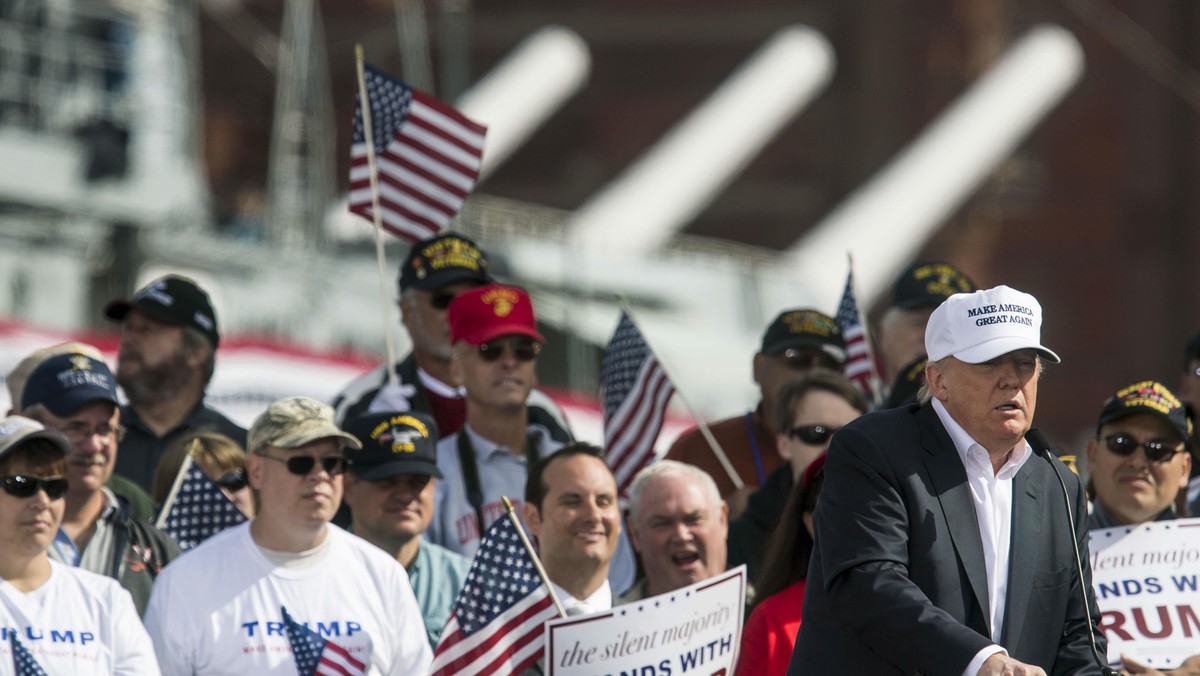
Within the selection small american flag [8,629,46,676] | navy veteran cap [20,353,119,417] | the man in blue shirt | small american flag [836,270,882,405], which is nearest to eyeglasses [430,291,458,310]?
the man in blue shirt

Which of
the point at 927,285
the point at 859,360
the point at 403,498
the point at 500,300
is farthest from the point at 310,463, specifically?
the point at 859,360

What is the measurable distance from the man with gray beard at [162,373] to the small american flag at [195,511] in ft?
2.20

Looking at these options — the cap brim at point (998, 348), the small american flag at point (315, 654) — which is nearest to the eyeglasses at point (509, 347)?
the small american flag at point (315, 654)

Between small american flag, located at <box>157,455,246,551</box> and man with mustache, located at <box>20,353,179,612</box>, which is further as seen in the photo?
small american flag, located at <box>157,455,246,551</box>

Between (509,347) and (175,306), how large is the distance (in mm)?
1403

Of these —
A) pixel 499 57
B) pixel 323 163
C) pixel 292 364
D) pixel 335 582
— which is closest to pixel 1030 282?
pixel 499 57

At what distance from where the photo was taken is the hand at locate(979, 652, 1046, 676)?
4.05 m

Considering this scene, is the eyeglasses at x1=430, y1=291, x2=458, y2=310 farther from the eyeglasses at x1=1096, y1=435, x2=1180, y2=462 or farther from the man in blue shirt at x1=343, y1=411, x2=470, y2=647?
the eyeglasses at x1=1096, y1=435, x2=1180, y2=462

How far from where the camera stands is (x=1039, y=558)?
14.6ft

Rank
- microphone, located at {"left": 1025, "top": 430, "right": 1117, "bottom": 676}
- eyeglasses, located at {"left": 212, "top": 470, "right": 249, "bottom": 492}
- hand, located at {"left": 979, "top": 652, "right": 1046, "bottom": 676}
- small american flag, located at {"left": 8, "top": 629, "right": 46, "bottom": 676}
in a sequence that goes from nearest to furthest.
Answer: hand, located at {"left": 979, "top": 652, "right": 1046, "bottom": 676}
microphone, located at {"left": 1025, "top": 430, "right": 1117, "bottom": 676}
small american flag, located at {"left": 8, "top": 629, "right": 46, "bottom": 676}
eyeglasses, located at {"left": 212, "top": 470, "right": 249, "bottom": 492}

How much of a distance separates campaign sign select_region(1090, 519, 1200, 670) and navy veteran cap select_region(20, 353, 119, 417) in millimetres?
3330

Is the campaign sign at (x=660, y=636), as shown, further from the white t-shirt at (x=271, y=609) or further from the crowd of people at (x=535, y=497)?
the white t-shirt at (x=271, y=609)

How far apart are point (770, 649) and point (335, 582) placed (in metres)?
1.36

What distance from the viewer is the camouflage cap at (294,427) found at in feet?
19.9
